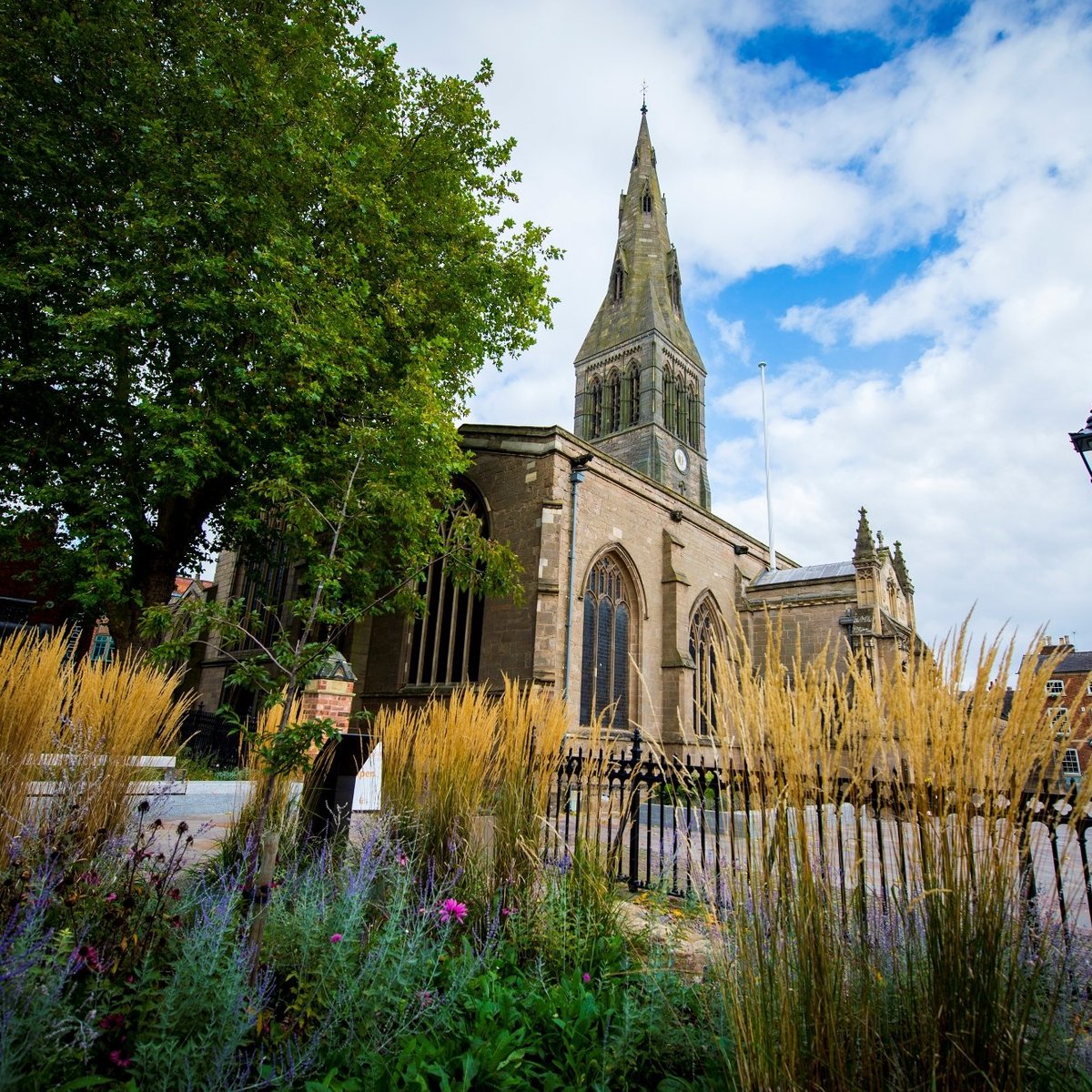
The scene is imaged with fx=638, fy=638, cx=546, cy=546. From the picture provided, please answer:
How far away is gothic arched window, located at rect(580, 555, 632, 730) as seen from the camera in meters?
14.8

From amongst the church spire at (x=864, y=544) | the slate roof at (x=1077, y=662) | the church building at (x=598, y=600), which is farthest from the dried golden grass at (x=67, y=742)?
the slate roof at (x=1077, y=662)

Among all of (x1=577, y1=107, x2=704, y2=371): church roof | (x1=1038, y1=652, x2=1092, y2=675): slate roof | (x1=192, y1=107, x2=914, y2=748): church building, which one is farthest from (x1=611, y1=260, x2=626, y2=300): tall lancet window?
(x1=1038, y1=652, x2=1092, y2=675): slate roof

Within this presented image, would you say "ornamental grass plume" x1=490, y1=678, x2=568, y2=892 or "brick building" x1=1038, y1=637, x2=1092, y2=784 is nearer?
"brick building" x1=1038, y1=637, x2=1092, y2=784

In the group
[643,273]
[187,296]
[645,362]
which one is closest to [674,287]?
[643,273]

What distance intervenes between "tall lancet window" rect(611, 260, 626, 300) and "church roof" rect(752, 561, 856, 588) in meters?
25.0

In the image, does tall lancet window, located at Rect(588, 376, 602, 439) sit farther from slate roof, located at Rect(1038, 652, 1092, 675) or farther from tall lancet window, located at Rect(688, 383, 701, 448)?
slate roof, located at Rect(1038, 652, 1092, 675)

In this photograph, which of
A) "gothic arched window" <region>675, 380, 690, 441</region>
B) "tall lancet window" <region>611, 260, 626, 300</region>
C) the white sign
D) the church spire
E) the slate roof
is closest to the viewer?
the white sign

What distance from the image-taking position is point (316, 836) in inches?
199

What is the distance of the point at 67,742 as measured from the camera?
388 cm

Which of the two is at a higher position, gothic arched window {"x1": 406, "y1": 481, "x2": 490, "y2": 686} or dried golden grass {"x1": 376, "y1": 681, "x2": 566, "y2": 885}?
gothic arched window {"x1": 406, "y1": 481, "x2": 490, "y2": 686}

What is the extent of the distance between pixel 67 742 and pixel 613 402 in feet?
129

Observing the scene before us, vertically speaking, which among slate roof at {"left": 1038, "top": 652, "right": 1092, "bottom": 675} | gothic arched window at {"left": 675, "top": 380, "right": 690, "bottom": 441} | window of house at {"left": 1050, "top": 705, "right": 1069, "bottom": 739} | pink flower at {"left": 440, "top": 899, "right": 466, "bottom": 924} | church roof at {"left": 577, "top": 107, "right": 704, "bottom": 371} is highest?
church roof at {"left": 577, "top": 107, "right": 704, "bottom": 371}

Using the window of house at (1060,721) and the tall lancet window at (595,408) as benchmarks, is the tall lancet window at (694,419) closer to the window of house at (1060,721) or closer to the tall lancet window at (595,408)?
the tall lancet window at (595,408)

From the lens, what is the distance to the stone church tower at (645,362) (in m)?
38.8
